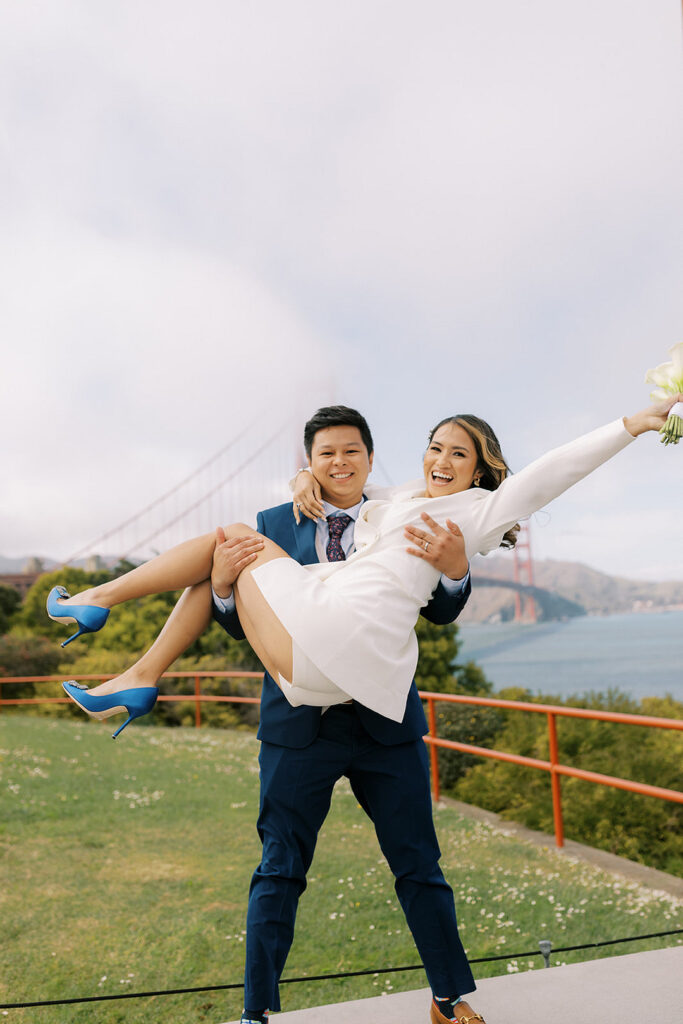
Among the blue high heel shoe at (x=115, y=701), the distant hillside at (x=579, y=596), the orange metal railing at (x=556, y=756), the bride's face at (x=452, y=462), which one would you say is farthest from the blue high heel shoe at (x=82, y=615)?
the distant hillside at (x=579, y=596)

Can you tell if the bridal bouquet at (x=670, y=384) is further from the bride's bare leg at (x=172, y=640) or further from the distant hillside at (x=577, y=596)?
the distant hillside at (x=577, y=596)

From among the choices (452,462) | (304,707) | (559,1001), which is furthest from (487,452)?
(559,1001)

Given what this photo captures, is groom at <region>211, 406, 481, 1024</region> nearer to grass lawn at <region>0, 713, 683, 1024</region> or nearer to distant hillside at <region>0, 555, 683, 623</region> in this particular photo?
grass lawn at <region>0, 713, 683, 1024</region>

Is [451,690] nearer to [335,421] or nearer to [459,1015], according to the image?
[459,1015]

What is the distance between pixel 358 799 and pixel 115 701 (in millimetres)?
609

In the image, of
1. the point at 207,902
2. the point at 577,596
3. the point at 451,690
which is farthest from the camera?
the point at 577,596

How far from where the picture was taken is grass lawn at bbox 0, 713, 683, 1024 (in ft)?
9.34

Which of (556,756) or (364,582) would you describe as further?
(556,756)

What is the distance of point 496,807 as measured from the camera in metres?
6.22

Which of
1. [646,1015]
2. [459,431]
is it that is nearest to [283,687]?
[459,431]

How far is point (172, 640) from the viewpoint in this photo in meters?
1.98

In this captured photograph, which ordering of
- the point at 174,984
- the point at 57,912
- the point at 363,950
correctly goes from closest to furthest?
the point at 174,984, the point at 363,950, the point at 57,912

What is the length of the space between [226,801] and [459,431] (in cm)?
441

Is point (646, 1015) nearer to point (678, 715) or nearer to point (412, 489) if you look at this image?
point (412, 489)
